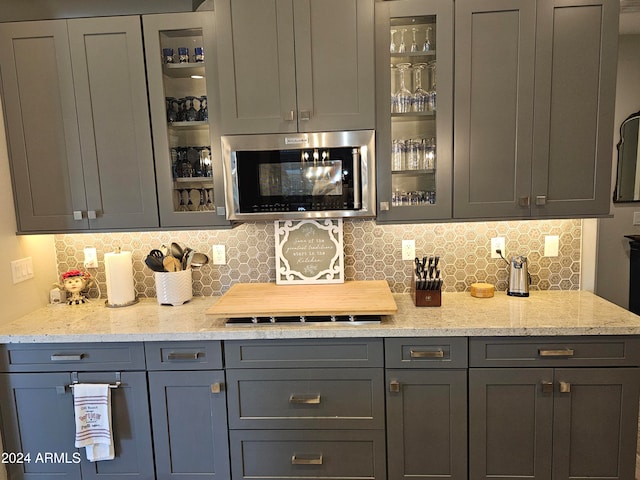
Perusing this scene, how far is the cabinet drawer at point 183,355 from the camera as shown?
186cm

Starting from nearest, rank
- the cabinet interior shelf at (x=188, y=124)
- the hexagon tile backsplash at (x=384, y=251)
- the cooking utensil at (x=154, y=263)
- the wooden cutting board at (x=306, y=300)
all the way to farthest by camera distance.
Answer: the wooden cutting board at (x=306, y=300)
the cabinet interior shelf at (x=188, y=124)
the cooking utensil at (x=154, y=263)
the hexagon tile backsplash at (x=384, y=251)

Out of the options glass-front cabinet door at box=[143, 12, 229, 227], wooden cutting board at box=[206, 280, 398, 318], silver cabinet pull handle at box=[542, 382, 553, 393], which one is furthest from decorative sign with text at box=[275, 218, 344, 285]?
silver cabinet pull handle at box=[542, 382, 553, 393]

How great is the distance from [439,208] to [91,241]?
207cm

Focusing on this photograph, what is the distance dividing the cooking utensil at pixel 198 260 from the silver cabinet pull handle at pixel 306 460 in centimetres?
115

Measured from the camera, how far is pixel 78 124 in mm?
2066

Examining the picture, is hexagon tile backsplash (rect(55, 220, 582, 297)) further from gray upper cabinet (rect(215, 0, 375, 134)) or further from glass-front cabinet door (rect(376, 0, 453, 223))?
gray upper cabinet (rect(215, 0, 375, 134))

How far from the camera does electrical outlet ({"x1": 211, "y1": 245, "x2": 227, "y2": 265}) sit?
2428 millimetres

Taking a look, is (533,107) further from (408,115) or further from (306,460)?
(306,460)

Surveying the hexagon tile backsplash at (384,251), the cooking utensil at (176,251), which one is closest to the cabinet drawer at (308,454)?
the hexagon tile backsplash at (384,251)

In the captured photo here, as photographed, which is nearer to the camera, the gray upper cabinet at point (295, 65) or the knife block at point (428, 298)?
the gray upper cabinet at point (295, 65)

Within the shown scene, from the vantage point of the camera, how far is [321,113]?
1952 millimetres

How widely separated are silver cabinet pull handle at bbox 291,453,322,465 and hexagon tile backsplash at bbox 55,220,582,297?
3.24 feet

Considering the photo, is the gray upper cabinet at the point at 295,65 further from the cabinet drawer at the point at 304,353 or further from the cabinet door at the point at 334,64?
the cabinet drawer at the point at 304,353

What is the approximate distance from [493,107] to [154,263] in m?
1.95
